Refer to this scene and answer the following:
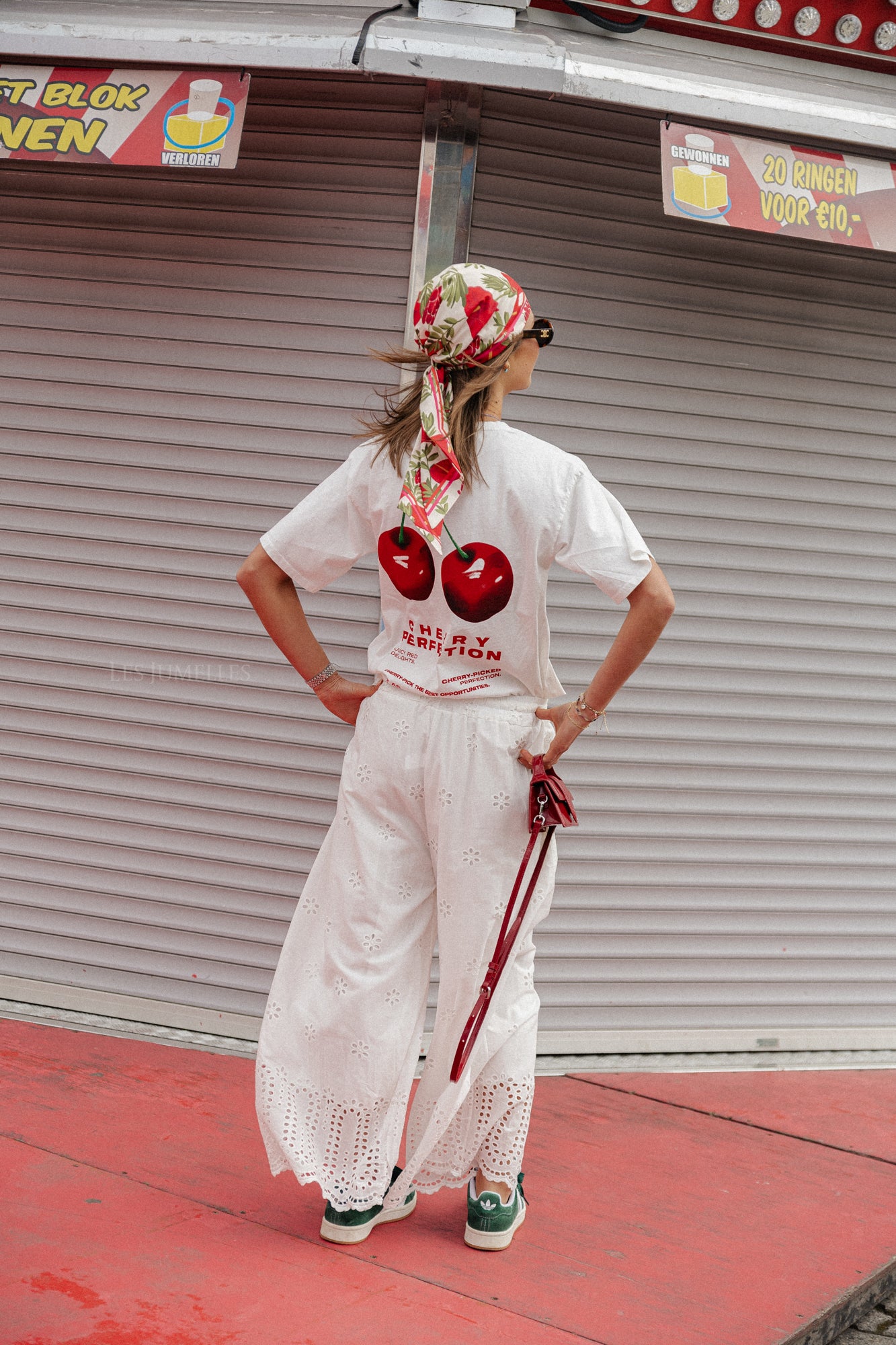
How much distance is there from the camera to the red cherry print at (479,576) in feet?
9.07

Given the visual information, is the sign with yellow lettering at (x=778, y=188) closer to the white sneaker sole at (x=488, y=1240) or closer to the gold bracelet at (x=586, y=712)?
the gold bracelet at (x=586, y=712)

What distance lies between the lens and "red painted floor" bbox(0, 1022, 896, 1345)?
2.60m

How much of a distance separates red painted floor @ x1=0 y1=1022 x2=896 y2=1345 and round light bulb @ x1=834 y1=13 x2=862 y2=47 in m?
3.45

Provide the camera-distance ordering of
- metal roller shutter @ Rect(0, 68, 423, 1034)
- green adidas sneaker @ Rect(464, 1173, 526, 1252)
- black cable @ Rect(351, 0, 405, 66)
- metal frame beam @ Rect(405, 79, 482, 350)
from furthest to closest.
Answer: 1. metal roller shutter @ Rect(0, 68, 423, 1034)
2. metal frame beam @ Rect(405, 79, 482, 350)
3. black cable @ Rect(351, 0, 405, 66)
4. green adidas sneaker @ Rect(464, 1173, 526, 1252)

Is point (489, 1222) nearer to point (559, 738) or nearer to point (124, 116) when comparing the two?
point (559, 738)

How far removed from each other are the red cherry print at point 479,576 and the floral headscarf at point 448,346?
7 centimetres

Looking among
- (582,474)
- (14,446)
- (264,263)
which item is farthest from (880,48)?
(14,446)

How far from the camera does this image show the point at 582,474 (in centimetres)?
277

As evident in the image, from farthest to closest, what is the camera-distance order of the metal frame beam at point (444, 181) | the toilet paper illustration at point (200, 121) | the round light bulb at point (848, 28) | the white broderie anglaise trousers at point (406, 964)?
the round light bulb at point (848, 28) → the metal frame beam at point (444, 181) → the toilet paper illustration at point (200, 121) → the white broderie anglaise trousers at point (406, 964)

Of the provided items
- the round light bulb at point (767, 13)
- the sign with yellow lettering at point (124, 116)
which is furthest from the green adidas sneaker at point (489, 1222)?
the round light bulb at point (767, 13)

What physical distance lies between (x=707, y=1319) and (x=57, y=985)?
2461 millimetres

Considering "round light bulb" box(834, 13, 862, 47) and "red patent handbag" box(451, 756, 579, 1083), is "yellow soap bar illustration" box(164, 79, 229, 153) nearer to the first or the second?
"round light bulb" box(834, 13, 862, 47)

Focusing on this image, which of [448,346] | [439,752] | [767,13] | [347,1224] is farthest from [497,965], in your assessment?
[767,13]

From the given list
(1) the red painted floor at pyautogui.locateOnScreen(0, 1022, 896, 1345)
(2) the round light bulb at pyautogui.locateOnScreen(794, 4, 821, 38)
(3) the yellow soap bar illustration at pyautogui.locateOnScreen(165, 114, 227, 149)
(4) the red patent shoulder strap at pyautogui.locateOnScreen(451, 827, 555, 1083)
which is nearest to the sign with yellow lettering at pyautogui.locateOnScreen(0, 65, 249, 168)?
(3) the yellow soap bar illustration at pyautogui.locateOnScreen(165, 114, 227, 149)
